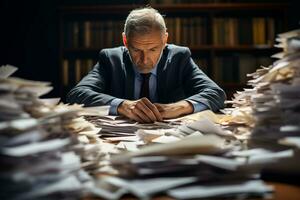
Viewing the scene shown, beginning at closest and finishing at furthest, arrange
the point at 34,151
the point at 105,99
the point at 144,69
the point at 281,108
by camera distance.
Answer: the point at 34,151, the point at 281,108, the point at 105,99, the point at 144,69

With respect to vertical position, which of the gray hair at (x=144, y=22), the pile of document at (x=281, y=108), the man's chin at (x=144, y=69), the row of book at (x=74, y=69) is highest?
the gray hair at (x=144, y=22)

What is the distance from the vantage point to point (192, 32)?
3.45 metres

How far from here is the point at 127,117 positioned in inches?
61.0

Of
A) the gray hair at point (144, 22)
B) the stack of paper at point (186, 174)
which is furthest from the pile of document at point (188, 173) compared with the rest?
the gray hair at point (144, 22)

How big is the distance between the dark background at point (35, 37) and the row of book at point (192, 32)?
34 centimetres

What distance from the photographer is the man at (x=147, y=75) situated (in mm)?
1938

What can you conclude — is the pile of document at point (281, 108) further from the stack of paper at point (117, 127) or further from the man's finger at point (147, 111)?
the man's finger at point (147, 111)

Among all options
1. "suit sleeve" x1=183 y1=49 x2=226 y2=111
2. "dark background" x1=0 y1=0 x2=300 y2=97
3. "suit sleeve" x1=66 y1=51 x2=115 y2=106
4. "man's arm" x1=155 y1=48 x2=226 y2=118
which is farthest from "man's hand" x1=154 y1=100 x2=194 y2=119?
"dark background" x1=0 y1=0 x2=300 y2=97

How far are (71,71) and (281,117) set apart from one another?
297 cm

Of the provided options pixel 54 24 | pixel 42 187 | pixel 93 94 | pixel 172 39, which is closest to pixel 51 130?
pixel 42 187

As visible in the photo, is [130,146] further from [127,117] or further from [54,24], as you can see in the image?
[54,24]

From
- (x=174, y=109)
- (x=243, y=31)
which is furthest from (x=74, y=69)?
(x=174, y=109)

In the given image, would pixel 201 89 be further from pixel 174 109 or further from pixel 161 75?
pixel 174 109

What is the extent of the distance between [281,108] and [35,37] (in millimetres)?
3360
